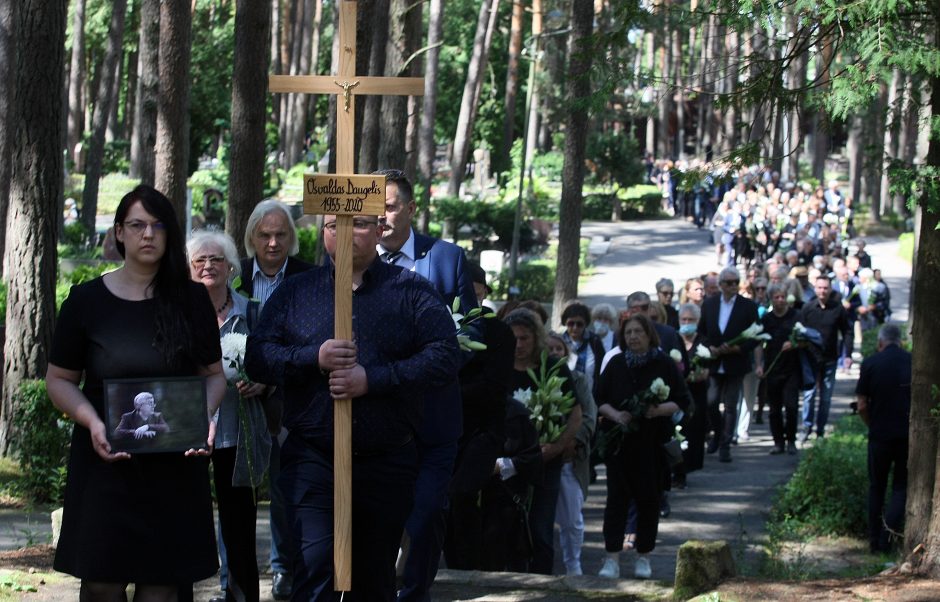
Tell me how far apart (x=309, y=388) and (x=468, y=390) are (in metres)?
2.12

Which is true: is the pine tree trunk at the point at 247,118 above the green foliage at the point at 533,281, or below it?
above

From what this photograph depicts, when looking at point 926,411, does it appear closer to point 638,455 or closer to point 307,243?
point 638,455

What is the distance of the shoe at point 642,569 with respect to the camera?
8883 mm

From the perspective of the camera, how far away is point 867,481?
460 inches

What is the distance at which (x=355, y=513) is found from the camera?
498 cm

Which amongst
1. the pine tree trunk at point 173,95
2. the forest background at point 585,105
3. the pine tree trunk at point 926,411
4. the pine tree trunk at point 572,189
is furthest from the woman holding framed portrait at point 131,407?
the pine tree trunk at point 572,189

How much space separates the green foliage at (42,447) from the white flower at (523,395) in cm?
343

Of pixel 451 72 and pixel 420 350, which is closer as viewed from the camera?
pixel 420 350

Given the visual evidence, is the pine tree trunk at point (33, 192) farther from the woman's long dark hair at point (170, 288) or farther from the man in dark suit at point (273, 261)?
the woman's long dark hair at point (170, 288)

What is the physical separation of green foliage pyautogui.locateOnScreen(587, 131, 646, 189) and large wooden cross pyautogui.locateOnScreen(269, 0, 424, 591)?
40487 millimetres

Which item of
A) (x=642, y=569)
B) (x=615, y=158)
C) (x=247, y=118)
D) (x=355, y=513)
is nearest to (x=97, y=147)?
(x=615, y=158)

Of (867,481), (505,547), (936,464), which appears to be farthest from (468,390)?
(867,481)

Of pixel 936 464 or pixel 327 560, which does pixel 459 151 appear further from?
pixel 327 560

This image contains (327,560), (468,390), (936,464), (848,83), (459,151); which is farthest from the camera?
(459,151)
